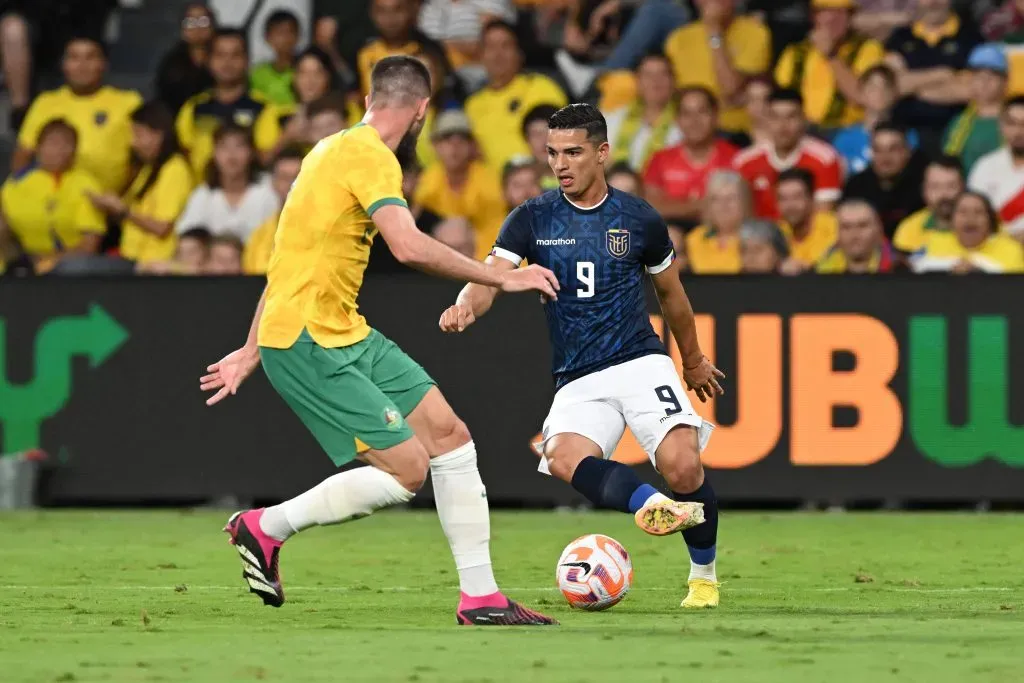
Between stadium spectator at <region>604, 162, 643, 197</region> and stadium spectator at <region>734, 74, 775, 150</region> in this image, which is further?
stadium spectator at <region>734, 74, 775, 150</region>

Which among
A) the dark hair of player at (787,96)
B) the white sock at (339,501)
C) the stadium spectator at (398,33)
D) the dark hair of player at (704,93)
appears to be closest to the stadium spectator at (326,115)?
the stadium spectator at (398,33)

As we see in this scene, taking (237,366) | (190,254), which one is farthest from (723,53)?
(237,366)

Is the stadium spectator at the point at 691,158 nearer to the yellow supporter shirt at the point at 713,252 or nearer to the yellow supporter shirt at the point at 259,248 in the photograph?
the yellow supporter shirt at the point at 713,252

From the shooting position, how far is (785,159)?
15203 millimetres

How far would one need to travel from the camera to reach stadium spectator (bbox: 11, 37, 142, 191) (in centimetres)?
1644

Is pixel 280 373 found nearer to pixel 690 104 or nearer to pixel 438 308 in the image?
pixel 438 308

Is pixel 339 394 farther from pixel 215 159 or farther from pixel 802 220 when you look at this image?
pixel 215 159

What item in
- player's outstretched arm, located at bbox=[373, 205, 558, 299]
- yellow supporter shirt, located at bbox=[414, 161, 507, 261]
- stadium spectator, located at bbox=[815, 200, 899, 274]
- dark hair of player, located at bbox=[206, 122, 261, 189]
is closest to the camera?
player's outstretched arm, located at bbox=[373, 205, 558, 299]

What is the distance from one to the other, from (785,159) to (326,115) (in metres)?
3.62

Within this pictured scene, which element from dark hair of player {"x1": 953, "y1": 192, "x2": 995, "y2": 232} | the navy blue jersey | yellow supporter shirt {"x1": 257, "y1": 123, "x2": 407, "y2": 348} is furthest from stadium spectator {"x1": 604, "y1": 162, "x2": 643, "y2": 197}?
yellow supporter shirt {"x1": 257, "y1": 123, "x2": 407, "y2": 348}

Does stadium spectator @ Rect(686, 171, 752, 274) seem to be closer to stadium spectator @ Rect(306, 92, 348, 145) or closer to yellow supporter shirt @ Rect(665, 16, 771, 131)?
yellow supporter shirt @ Rect(665, 16, 771, 131)

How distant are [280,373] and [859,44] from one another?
31.2 ft

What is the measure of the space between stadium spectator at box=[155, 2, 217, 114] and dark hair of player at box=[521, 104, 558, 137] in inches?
123

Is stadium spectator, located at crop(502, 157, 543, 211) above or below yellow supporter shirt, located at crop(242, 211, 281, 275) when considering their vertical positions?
above
